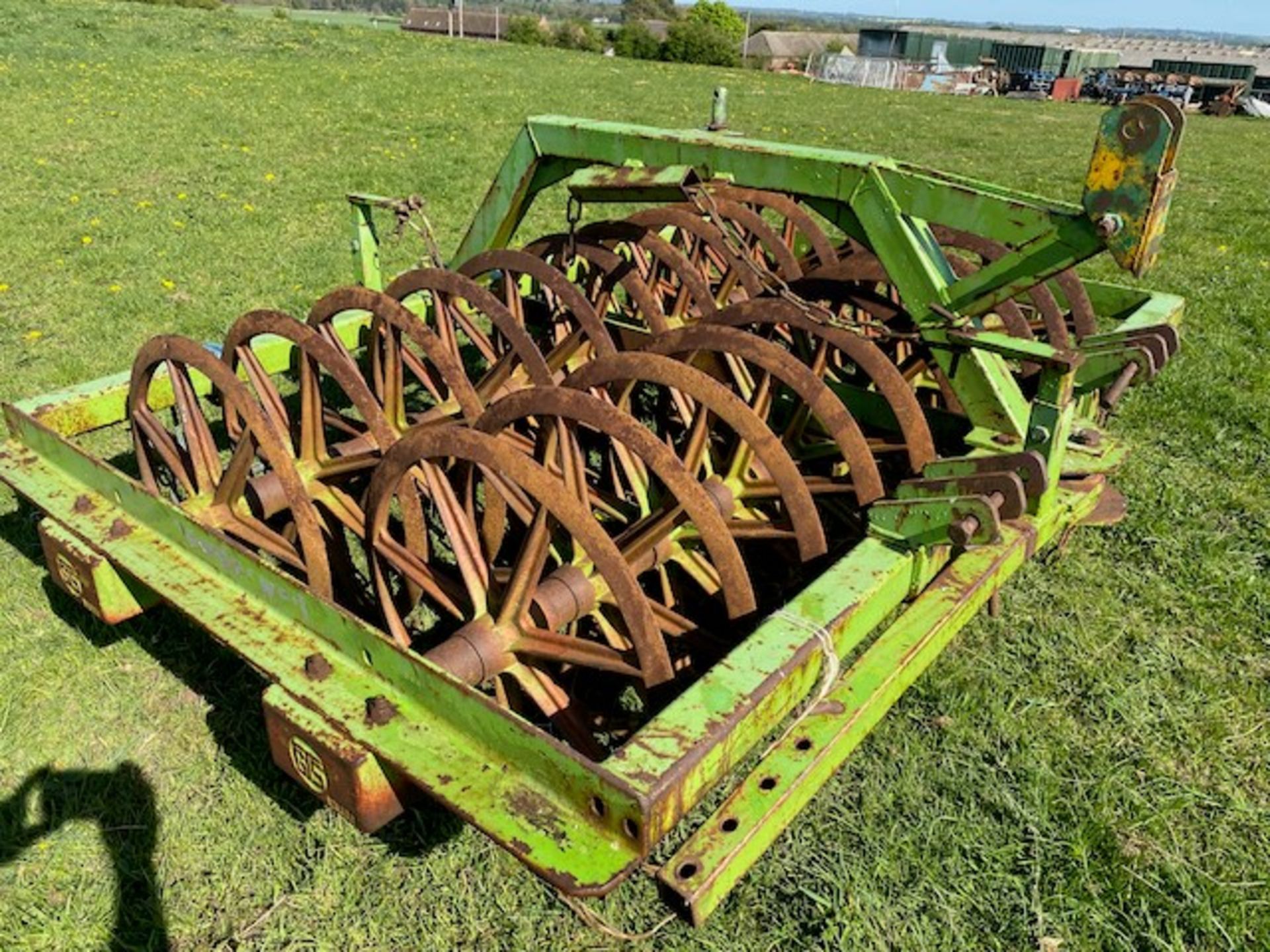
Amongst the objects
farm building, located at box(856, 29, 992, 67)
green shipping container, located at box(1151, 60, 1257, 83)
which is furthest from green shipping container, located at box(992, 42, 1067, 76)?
green shipping container, located at box(1151, 60, 1257, 83)

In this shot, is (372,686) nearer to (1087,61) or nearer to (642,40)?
(642,40)

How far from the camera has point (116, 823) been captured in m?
2.70

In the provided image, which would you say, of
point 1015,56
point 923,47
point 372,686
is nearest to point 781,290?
point 372,686

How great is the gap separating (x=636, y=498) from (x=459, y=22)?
42.1 metres

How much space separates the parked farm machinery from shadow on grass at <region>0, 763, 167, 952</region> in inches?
19.9

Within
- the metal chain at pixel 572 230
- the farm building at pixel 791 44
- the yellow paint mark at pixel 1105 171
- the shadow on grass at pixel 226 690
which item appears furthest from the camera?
the farm building at pixel 791 44

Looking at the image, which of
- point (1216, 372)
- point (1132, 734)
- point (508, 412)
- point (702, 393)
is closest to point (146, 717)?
point (508, 412)

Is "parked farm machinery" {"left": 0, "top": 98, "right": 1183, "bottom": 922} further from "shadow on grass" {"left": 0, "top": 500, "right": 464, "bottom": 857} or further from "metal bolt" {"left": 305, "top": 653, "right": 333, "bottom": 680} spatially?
"shadow on grass" {"left": 0, "top": 500, "right": 464, "bottom": 857}

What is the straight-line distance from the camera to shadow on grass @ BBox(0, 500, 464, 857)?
107 inches

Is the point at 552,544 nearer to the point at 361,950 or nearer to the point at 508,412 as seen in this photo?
the point at 508,412

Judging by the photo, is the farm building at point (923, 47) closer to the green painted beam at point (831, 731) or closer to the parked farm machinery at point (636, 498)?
the parked farm machinery at point (636, 498)

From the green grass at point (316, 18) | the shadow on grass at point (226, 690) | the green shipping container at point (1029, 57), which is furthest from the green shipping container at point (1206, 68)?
the shadow on grass at point (226, 690)

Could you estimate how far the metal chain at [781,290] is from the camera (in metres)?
3.09

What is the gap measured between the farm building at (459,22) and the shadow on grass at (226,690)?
38541 mm
